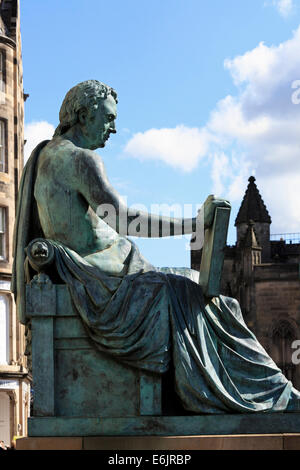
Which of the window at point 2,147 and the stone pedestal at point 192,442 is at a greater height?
the window at point 2,147

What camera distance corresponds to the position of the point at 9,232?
38.3 m

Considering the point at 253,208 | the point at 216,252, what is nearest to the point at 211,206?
the point at 216,252

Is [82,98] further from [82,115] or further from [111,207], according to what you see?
[111,207]

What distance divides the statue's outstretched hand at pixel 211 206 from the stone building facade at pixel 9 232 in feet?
97.1

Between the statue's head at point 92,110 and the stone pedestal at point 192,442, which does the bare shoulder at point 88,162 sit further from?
the stone pedestal at point 192,442

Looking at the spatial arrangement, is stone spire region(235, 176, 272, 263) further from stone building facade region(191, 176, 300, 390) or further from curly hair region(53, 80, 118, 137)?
curly hair region(53, 80, 118, 137)

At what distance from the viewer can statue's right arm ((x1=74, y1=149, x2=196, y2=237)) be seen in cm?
790

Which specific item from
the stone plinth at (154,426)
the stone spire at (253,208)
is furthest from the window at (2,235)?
the stone spire at (253,208)

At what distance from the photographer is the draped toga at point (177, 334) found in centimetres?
752

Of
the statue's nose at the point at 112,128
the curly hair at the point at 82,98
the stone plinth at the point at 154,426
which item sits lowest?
the stone plinth at the point at 154,426

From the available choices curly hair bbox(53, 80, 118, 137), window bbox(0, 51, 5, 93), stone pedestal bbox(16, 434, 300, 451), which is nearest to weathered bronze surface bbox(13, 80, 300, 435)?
stone pedestal bbox(16, 434, 300, 451)

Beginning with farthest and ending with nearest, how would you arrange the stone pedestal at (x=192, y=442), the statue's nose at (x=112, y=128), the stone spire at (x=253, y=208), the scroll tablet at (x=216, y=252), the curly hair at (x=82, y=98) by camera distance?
1. the stone spire at (x=253, y=208)
2. the statue's nose at (x=112, y=128)
3. the curly hair at (x=82, y=98)
4. the scroll tablet at (x=216, y=252)
5. the stone pedestal at (x=192, y=442)

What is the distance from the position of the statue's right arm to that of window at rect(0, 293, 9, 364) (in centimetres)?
3050

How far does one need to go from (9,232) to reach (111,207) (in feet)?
101
